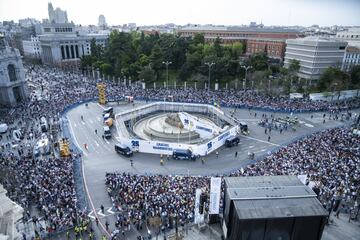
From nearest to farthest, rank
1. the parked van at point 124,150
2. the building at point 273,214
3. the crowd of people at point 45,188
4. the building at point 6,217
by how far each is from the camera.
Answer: the building at point 6,217, the building at point 273,214, the crowd of people at point 45,188, the parked van at point 124,150

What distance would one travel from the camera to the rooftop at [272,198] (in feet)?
47.9

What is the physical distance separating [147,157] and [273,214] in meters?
19.1

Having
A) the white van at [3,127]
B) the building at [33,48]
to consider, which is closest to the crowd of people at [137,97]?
the white van at [3,127]

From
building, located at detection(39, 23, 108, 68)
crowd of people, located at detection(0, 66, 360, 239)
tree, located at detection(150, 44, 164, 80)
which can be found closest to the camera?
crowd of people, located at detection(0, 66, 360, 239)

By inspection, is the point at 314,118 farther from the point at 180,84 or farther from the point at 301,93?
the point at 180,84

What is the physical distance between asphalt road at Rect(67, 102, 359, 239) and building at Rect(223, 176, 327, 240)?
765cm

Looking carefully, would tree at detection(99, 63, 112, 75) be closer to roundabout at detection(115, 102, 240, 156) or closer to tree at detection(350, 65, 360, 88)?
roundabout at detection(115, 102, 240, 156)

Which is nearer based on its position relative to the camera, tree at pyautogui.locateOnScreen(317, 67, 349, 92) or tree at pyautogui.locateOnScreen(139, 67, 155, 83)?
tree at pyautogui.locateOnScreen(317, 67, 349, 92)

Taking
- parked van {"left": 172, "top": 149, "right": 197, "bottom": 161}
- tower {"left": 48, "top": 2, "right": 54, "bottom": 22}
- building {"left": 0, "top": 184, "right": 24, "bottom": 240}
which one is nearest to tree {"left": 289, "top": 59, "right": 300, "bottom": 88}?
parked van {"left": 172, "top": 149, "right": 197, "bottom": 161}

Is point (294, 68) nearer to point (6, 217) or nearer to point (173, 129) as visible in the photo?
point (173, 129)

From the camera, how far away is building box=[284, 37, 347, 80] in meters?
65.5

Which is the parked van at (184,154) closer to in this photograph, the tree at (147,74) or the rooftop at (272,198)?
the rooftop at (272,198)

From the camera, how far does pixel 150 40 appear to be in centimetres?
7906

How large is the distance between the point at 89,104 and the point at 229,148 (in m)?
31.1
